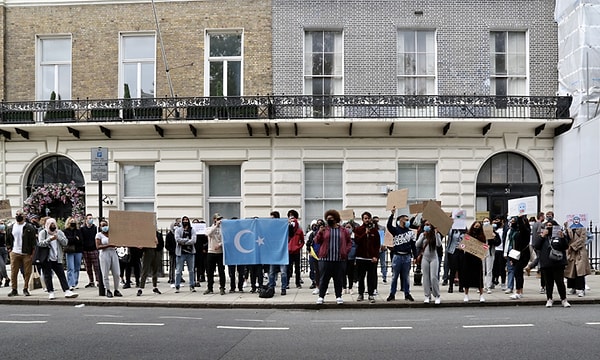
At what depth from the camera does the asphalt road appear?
9.11 meters

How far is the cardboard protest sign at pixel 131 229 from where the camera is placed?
1584 centimetres

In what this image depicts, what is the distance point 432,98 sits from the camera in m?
24.3

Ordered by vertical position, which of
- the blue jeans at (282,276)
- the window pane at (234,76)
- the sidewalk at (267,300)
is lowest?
the sidewalk at (267,300)

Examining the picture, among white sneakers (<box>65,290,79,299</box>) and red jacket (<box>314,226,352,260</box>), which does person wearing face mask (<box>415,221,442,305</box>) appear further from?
white sneakers (<box>65,290,79,299</box>)

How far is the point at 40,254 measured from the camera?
51.4 ft

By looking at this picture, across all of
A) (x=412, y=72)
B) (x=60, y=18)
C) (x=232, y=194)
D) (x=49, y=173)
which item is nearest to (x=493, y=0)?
(x=412, y=72)

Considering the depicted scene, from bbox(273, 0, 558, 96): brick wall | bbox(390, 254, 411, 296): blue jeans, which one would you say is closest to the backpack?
bbox(390, 254, 411, 296): blue jeans

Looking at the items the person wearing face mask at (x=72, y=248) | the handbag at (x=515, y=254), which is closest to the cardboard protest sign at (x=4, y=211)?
the person wearing face mask at (x=72, y=248)

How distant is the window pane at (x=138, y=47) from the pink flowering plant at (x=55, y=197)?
17.5 ft

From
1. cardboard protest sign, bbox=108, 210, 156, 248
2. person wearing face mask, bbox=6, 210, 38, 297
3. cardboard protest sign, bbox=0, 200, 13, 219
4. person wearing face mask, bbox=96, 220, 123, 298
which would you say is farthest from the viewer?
cardboard protest sign, bbox=0, 200, 13, 219

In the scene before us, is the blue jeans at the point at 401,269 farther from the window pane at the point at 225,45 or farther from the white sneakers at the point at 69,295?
the window pane at the point at 225,45

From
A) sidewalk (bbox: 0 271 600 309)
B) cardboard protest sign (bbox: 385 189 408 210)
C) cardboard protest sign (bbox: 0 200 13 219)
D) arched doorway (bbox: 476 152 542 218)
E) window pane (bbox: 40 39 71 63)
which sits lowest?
sidewalk (bbox: 0 271 600 309)

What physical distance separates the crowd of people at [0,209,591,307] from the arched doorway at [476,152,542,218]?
5.94 m

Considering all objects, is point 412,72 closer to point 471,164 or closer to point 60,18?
point 471,164
